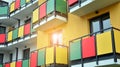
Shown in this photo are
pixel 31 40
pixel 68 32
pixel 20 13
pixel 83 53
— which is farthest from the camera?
pixel 20 13

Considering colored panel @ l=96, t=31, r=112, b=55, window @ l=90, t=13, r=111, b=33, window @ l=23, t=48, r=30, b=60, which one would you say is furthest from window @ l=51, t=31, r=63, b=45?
window @ l=23, t=48, r=30, b=60

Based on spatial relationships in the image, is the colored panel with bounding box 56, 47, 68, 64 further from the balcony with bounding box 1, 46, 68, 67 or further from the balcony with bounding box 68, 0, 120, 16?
the balcony with bounding box 68, 0, 120, 16

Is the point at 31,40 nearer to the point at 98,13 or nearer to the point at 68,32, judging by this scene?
the point at 68,32

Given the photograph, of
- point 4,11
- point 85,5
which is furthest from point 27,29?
point 85,5

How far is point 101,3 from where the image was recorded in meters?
15.1

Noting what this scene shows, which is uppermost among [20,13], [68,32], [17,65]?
[20,13]

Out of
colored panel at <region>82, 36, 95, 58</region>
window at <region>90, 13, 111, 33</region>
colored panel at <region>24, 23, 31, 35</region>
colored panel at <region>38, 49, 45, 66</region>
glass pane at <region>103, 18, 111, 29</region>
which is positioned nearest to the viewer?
colored panel at <region>82, 36, 95, 58</region>

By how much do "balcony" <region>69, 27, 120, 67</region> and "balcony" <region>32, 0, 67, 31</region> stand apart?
133 inches

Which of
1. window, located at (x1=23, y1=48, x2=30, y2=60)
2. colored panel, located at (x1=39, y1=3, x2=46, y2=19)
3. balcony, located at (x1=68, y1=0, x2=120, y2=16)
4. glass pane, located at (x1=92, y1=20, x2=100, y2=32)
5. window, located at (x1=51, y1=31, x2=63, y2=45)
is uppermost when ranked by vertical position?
colored panel, located at (x1=39, y1=3, x2=46, y2=19)

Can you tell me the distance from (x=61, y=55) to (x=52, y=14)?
333 cm

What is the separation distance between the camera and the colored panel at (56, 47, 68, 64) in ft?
54.3

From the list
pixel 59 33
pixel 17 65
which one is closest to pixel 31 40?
pixel 17 65

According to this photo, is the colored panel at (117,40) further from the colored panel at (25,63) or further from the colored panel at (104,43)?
the colored panel at (25,63)

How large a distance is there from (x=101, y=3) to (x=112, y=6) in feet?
2.30
